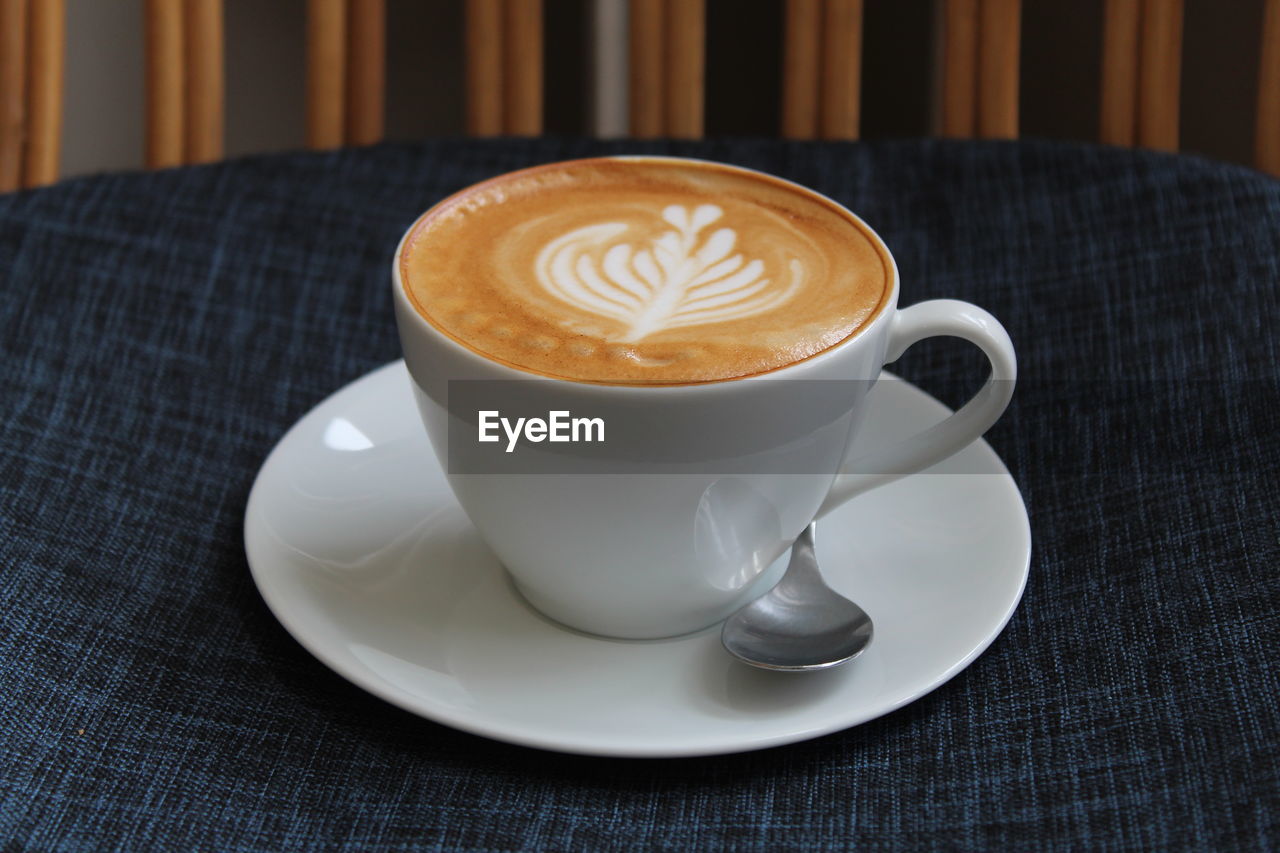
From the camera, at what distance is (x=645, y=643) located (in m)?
0.66

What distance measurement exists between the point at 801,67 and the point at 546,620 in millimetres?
621

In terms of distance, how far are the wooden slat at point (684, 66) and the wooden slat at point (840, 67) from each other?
0.11 m

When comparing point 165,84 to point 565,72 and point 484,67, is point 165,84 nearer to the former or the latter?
point 484,67

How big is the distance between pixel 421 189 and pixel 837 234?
1.47ft

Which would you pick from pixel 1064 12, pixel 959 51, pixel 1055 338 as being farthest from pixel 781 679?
pixel 1064 12

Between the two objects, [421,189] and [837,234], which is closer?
[837,234]

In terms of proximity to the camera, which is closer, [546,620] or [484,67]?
[546,620]

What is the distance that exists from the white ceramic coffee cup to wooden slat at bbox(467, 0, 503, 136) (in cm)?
50

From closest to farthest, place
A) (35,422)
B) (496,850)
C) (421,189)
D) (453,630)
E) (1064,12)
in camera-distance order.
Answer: (496,850), (453,630), (35,422), (421,189), (1064,12)

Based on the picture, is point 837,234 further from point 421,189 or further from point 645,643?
point 421,189

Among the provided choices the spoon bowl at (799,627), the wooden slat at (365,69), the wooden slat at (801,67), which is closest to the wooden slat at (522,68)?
the wooden slat at (365,69)

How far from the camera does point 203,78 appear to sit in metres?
1.07

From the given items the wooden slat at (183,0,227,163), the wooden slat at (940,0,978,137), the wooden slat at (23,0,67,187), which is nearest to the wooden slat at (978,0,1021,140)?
the wooden slat at (940,0,978,137)

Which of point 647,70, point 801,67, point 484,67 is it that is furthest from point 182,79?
point 801,67
